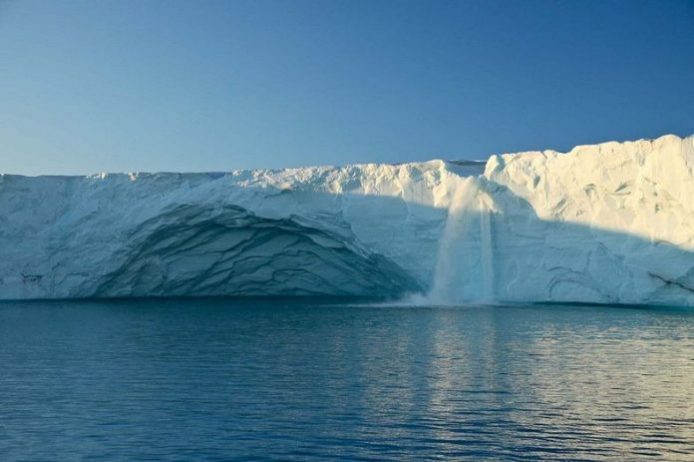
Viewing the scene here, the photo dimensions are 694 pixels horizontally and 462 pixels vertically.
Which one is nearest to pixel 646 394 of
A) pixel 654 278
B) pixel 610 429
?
pixel 610 429

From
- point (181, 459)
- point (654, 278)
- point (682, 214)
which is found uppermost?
point (682, 214)

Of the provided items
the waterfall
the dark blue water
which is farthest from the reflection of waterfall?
the dark blue water

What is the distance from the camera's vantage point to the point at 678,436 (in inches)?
308

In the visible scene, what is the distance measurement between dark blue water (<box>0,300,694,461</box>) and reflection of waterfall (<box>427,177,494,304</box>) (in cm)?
965

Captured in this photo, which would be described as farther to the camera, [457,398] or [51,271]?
[51,271]

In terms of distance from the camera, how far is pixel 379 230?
31.0 meters

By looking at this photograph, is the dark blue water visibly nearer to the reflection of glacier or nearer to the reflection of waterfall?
the reflection of glacier

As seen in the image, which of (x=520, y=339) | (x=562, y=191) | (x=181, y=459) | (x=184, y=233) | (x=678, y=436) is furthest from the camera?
(x=184, y=233)

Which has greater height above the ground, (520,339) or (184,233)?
(184,233)

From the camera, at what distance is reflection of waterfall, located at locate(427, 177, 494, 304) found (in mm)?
29641

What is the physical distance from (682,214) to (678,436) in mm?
19489

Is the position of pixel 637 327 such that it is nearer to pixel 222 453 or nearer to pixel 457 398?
pixel 457 398

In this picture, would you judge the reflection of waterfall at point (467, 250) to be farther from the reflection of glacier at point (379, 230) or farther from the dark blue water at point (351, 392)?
the dark blue water at point (351, 392)

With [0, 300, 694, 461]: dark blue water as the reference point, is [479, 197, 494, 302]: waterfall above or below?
above
